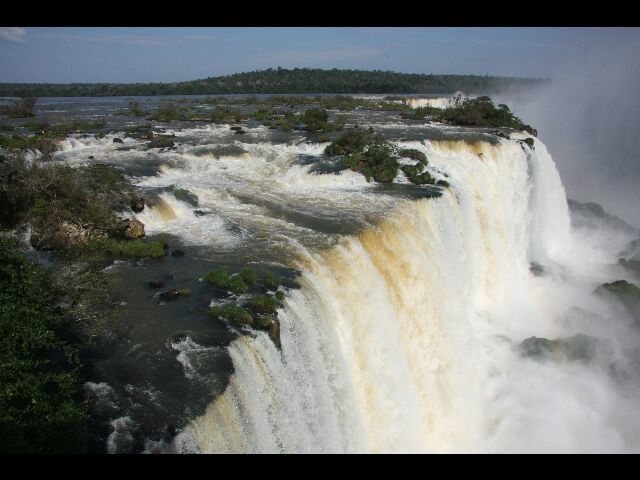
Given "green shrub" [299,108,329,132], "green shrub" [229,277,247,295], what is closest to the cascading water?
"green shrub" [229,277,247,295]

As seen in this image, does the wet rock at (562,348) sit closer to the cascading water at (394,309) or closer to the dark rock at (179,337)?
the cascading water at (394,309)

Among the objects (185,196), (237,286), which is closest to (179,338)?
(237,286)

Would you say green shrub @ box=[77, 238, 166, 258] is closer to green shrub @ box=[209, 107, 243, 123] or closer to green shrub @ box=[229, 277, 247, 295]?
green shrub @ box=[229, 277, 247, 295]

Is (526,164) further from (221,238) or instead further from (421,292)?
(221,238)

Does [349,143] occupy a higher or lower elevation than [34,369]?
higher

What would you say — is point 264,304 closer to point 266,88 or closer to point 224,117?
point 224,117
